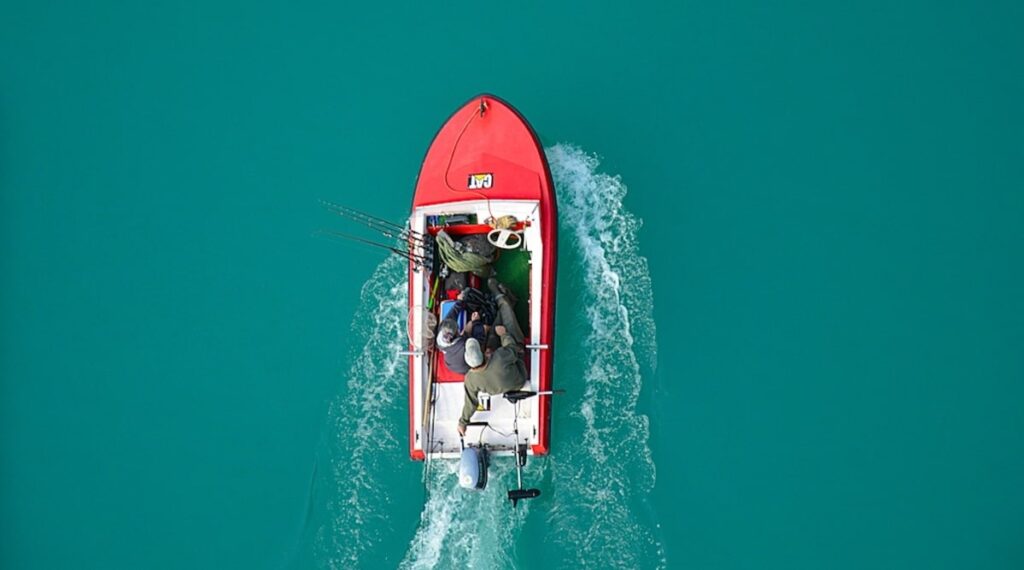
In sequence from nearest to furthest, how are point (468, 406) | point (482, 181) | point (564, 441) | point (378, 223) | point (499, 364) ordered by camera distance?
point (499, 364) < point (468, 406) < point (482, 181) < point (564, 441) < point (378, 223)

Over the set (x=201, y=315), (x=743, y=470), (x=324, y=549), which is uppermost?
(x=201, y=315)

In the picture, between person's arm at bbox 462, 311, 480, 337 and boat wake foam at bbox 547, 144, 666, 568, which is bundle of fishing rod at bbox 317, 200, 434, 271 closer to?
person's arm at bbox 462, 311, 480, 337

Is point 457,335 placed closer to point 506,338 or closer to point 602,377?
point 506,338

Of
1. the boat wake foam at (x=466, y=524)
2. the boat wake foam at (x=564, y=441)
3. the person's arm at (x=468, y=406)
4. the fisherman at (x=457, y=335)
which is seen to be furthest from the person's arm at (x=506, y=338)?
the boat wake foam at (x=466, y=524)

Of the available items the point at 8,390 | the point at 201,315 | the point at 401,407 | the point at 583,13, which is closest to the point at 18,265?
the point at 8,390

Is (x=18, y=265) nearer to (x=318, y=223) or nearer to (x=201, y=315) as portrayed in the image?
(x=201, y=315)

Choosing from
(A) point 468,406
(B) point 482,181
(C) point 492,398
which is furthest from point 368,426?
(B) point 482,181

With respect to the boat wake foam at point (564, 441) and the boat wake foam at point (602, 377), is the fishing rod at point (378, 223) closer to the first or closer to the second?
the boat wake foam at point (564, 441)
